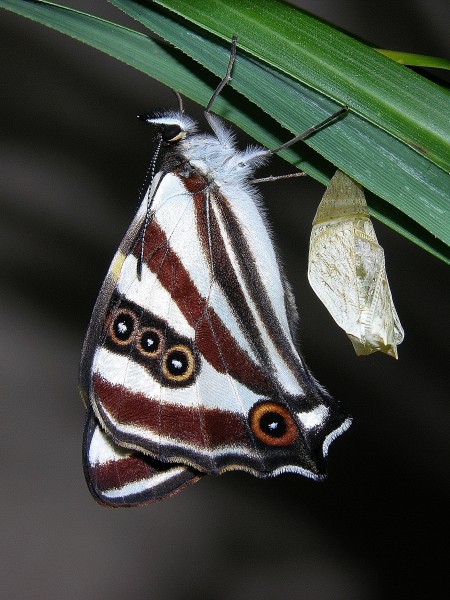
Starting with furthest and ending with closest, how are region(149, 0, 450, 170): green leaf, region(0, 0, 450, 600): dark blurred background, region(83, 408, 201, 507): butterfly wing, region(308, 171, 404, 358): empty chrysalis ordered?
region(0, 0, 450, 600): dark blurred background < region(83, 408, 201, 507): butterfly wing < region(308, 171, 404, 358): empty chrysalis < region(149, 0, 450, 170): green leaf

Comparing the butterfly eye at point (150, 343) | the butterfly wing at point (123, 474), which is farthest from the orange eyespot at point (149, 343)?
the butterfly wing at point (123, 474)

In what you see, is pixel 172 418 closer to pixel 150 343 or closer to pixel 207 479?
pixel 150 343

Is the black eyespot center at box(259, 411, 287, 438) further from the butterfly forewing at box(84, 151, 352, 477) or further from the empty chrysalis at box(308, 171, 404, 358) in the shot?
the empty chrysalis at box(308, 171, 404, 358)

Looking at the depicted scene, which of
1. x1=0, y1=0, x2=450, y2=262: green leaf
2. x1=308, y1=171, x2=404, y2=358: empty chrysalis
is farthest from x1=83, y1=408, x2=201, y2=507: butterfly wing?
→ x1=0, y1=0, x2=450, y2=262: green leaf

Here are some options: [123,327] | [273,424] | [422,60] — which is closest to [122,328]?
[123,327]

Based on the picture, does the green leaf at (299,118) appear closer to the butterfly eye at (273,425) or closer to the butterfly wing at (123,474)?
the butterfly eye at (273,425)

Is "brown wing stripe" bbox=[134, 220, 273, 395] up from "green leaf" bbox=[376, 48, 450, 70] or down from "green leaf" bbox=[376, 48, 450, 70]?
down

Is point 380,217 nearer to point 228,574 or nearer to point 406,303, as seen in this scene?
point 406,303
